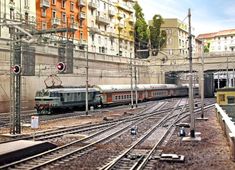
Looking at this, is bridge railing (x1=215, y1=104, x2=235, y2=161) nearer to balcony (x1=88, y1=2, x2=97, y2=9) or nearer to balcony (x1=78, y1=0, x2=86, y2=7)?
balcony (x1=78, y1=0, x2=86, y2=7)

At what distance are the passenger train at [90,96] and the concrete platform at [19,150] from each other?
22.4 meters

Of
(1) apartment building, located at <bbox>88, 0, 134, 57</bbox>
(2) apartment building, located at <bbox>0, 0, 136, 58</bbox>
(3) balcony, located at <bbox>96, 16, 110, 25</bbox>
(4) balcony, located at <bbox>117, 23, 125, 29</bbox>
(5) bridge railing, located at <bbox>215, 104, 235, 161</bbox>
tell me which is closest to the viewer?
(5) bridge railing, located at <bbox>215, 104, 235, 161</bbox>

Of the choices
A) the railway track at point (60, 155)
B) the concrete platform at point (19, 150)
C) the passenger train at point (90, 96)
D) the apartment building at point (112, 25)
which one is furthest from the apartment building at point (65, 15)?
the concrete platform at point (19, 150)

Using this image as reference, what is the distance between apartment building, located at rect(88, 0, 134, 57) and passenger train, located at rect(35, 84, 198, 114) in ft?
29.2

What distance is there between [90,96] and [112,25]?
118ft

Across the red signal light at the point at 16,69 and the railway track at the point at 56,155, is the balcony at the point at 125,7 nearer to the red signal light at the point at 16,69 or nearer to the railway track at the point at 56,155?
the red signal light at the point at 16,69

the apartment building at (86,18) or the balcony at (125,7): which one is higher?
the balcony at (125,7)

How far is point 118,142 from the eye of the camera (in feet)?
68.5

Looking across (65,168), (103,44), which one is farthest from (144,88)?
(65,168)

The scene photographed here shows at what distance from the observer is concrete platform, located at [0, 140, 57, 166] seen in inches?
577

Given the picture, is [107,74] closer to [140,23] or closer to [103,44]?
[103,44]

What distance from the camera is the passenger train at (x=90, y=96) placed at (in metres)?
40.2

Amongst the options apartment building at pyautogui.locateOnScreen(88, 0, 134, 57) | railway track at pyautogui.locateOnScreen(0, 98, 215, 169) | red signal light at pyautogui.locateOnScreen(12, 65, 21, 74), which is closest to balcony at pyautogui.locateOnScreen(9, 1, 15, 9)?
apartment building at pyautogui.locateOnScreen(88, 0, 134, 57)

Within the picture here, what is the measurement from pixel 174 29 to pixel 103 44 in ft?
114
